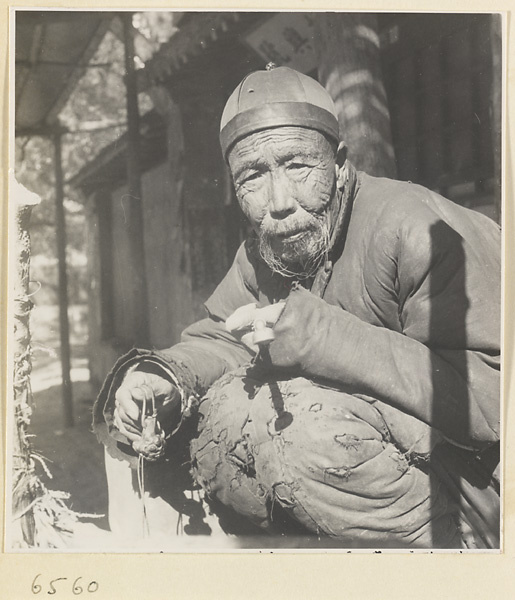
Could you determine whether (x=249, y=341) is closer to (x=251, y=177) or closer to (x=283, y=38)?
(x=251, y=177)

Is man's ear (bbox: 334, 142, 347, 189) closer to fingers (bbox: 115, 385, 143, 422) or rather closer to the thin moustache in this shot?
the thin moustache

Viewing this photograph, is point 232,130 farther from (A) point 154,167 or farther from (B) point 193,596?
(B) point 193,596

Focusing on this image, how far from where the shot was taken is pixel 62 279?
2.54m

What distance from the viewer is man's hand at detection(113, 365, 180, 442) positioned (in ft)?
7.70

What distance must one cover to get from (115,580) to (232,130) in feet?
4.61

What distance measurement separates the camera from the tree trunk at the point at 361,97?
258cm

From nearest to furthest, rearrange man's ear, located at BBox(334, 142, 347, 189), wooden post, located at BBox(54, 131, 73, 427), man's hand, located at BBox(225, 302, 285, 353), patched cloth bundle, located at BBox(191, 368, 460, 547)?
patched cloth bundle, located at BBox(191, 368, 460, 547) → man's hand, located at BBox(225, 302, 285, 353) → man's ear, located at BBox(334, 142, 347, 189) → wooden post, located at BBox(54, 131, 73, 427)

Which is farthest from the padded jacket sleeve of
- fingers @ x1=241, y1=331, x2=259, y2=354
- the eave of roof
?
the eave of roof

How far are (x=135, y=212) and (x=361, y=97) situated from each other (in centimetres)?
87

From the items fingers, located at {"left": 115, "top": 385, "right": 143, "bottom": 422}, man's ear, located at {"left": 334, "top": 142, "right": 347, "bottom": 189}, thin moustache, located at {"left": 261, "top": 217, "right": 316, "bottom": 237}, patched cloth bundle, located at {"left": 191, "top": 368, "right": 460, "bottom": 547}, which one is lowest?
patched cloth bundle, located at {"left": 191, "top": 368, "right": 460, "bottom": 547}

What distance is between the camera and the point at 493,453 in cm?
230

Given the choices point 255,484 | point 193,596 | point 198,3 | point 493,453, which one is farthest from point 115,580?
point 198,3

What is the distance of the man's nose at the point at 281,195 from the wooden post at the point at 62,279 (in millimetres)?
721

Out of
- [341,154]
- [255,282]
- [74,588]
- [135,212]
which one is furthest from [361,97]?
[74,588]
